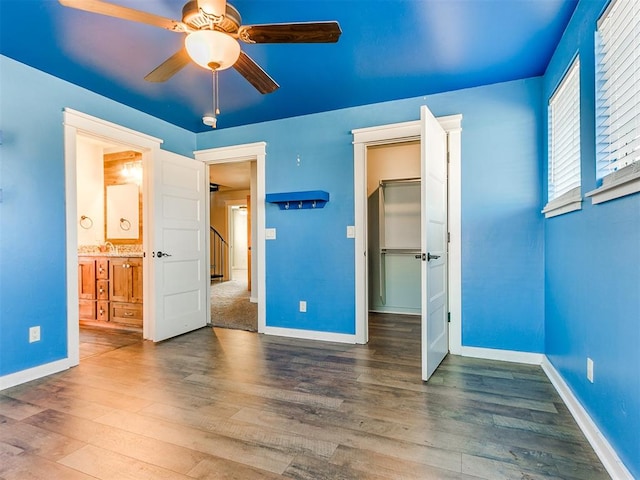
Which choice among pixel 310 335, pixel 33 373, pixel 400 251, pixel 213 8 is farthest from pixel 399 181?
pixel 33 373

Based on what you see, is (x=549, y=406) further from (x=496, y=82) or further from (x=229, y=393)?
(x=496, y=82)

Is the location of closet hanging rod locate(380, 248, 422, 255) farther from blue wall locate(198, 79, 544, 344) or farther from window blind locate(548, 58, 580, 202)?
window blind locate(548, 58, 580, 202)

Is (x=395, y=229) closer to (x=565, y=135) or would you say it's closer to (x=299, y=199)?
(x=299, y=199)

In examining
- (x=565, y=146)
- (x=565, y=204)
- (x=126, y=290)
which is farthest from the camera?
(x=126, y=290)

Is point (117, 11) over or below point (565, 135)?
over

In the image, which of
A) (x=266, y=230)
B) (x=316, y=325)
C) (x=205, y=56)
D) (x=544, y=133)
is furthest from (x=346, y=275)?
(x=205, y=56)

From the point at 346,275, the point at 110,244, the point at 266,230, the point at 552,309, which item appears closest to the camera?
the point at 552,309

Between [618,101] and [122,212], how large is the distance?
528 centimetres

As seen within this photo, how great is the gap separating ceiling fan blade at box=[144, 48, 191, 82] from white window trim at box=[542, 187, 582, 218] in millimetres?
2288

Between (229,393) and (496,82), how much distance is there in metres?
3.26

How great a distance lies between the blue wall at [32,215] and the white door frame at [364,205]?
257cm

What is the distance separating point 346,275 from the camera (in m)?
3.53

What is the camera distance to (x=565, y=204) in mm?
2129

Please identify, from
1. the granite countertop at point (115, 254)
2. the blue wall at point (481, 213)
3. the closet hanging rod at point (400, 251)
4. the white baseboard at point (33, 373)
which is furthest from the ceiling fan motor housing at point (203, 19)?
the closet hanging rod at point (400, 251)
